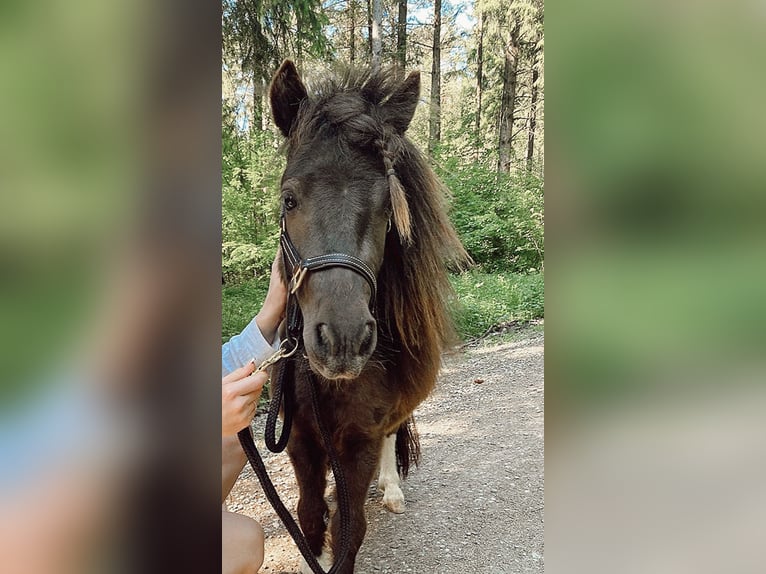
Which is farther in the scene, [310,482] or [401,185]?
[310,482]

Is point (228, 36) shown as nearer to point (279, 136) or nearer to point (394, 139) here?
point (279, 136)

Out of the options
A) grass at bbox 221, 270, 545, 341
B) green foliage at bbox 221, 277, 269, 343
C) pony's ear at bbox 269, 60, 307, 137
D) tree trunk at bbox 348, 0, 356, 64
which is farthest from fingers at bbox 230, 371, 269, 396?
grass at bbox 221, 270, 545, 341

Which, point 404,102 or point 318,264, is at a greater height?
point 404,102

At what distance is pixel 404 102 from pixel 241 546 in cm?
126

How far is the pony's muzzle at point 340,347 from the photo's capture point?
1068 millimetres

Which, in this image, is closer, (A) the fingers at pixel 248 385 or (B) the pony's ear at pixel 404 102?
(A) the fingers at pixel 248 385

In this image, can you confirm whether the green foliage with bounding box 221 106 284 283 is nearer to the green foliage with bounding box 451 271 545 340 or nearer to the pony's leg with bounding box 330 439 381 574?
the pony's leg with bounding box 330 439 381 574

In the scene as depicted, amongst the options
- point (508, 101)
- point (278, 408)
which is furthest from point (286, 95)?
point (508, 101)

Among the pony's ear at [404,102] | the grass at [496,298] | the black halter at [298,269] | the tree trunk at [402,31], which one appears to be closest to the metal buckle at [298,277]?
the black halter at [298,269]

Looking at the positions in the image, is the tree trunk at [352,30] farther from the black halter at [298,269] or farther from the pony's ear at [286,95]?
the black halter at [298,269]

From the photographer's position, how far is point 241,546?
95cm

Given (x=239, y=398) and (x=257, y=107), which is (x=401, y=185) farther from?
(x=257, y=107)
